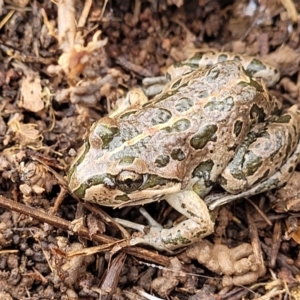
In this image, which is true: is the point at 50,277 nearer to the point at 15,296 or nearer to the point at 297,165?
the point at 15,296

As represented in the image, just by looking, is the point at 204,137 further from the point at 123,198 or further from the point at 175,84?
the point at 123,198

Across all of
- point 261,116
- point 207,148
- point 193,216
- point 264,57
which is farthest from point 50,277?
point 264,57

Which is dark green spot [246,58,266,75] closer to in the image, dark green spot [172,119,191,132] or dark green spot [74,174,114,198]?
dark green spot [172,119,191,132]

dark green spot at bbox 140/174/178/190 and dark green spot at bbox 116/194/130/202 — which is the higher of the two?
dark green spot at bbox 140/174/178/190

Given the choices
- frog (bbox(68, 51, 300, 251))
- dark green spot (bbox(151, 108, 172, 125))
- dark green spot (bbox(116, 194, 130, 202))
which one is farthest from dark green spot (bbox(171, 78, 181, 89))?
dark green spot (bbox(116, 194, 130, 202))

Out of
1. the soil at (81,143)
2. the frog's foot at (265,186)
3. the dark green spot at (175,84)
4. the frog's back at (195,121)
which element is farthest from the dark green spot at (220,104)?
the soil at (81,143)

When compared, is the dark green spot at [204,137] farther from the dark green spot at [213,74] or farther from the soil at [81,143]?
the soil at [81,143]

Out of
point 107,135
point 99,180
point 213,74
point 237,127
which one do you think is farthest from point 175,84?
point 99,180
